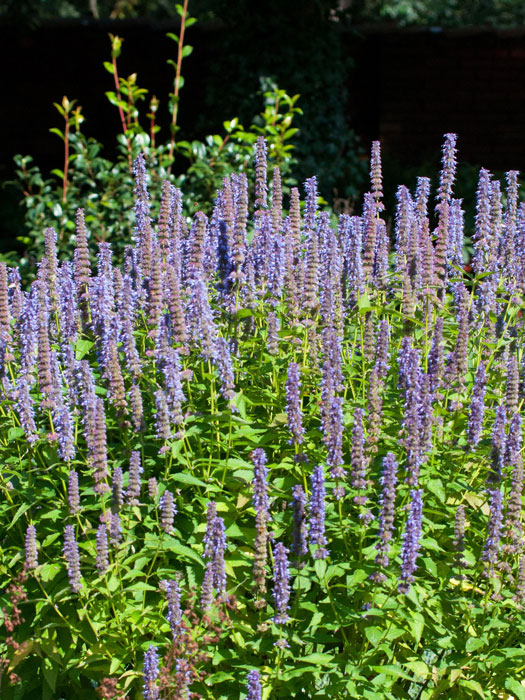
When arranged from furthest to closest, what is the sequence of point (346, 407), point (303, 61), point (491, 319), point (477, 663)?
point (303, 61) → point (491, 319) → point (346, 407) → point (477, 663)

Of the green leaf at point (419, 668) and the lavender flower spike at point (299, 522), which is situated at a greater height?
the lavender flower spike at point (299, 522)

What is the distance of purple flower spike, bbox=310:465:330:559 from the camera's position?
3539 mm

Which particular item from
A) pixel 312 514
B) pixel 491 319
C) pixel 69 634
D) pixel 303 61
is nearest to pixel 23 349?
pixel 69 634

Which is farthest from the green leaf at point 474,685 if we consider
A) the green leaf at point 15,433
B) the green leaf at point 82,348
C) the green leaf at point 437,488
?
the green leaf at point 82,348

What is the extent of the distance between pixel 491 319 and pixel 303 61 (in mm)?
9091

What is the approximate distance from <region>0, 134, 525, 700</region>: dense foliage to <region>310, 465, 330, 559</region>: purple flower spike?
0.5 inches

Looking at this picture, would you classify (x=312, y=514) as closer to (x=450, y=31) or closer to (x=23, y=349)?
(x=23, y=349)

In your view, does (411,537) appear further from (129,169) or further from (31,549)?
(129,169)

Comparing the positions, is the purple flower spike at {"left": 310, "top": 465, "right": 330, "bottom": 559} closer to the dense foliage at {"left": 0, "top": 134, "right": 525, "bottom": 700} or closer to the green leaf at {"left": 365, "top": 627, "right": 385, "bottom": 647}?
the dense foliage at {"left": 0, "top": 134, "right": 525, "bottom": 700}

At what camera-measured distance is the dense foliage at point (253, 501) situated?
370 centimetres

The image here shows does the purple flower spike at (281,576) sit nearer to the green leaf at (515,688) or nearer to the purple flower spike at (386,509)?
the purple flower spike at (386,509)

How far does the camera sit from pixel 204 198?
10117mm

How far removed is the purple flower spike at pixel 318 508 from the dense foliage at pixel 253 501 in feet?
0.04

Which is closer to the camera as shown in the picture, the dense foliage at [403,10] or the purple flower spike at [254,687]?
the purple flower spike at [254,687]
